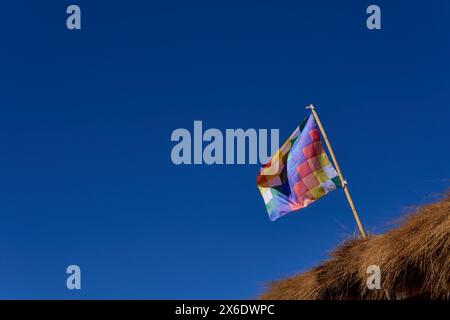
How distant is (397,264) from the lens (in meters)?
8.27

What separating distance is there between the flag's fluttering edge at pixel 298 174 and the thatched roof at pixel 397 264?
2382 mm

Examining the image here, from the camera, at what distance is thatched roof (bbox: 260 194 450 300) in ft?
25.4

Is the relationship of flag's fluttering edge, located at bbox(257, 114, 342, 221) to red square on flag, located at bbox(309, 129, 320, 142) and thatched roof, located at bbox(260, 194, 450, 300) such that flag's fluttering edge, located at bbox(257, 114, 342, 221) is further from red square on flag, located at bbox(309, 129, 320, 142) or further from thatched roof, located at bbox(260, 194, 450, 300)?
Answer: thatched roof, located at bbox(260, 194, 450, 300)

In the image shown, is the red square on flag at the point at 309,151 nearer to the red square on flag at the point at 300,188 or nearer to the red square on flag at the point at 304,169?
the red square on flag at the point at 304,169

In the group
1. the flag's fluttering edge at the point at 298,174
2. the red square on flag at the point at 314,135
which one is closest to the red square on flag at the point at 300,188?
the flag's fluttering edge at the point at 298,174

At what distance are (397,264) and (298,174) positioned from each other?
4325 mm

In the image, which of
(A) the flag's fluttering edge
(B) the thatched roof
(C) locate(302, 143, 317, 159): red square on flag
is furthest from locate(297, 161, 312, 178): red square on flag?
(B) the thatched roof

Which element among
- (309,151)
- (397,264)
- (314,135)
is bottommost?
(397,264)

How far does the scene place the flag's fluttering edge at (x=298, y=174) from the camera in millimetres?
12211

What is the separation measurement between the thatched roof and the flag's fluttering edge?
93.8 inches

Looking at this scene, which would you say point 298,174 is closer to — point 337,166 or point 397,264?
point 337,166

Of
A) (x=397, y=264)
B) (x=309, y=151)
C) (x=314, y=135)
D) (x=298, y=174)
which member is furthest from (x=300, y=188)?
(x=397, y=264)
